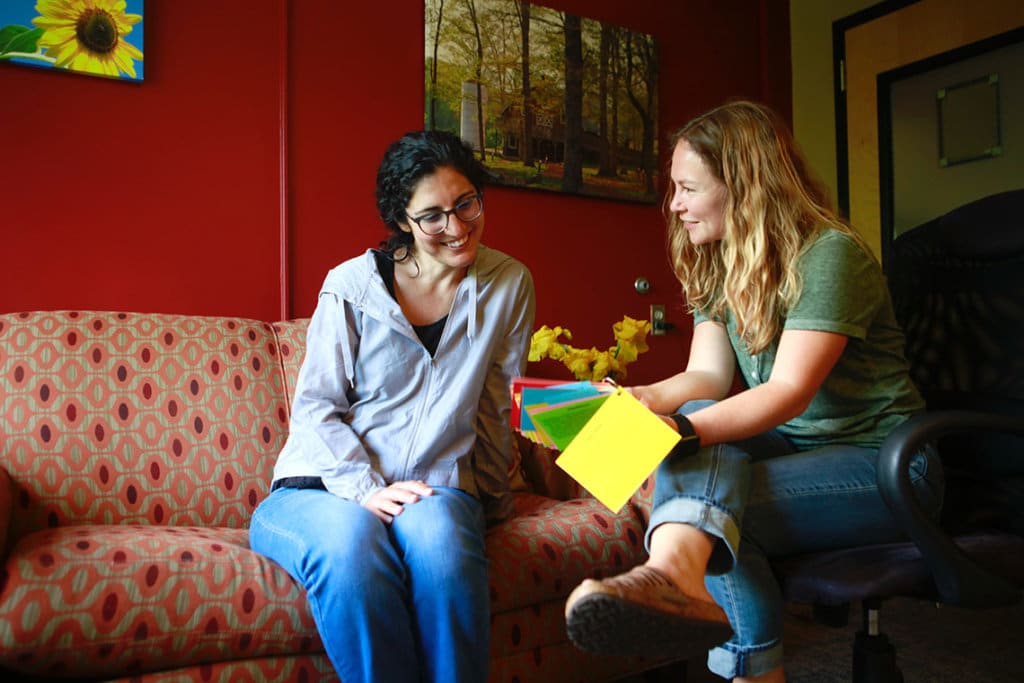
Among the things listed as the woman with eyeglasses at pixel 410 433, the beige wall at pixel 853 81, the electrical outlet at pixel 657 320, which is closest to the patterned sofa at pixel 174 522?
the woman with eyeglasses at pixel 410 433

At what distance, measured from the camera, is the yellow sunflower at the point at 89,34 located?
6.72 ft

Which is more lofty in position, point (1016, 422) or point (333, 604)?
point (1016, 422)

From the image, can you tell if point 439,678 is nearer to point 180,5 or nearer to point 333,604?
point 333,604

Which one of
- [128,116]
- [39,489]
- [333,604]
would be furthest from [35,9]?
[333,604]

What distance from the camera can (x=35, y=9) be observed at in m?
2.03

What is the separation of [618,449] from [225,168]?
5.49 feet

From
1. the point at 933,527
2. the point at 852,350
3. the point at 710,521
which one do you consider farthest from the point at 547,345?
the point at 933,527

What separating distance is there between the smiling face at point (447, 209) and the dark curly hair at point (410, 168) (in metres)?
0.02

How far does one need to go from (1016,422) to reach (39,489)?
73.1 inches

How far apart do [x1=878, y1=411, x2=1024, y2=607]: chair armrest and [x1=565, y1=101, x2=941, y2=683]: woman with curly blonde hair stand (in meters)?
0.10

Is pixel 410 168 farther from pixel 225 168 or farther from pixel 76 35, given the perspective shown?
pixel 76 35

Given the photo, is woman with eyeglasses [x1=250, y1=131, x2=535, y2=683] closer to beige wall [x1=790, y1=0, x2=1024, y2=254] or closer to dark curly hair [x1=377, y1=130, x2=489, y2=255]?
dark curly hair [x1=377, y1=130, x2=489, y2=255]

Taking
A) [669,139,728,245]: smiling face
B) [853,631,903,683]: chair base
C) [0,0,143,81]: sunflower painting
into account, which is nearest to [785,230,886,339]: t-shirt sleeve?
[669,139,728,245]: smiling face

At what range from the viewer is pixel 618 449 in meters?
1.11
